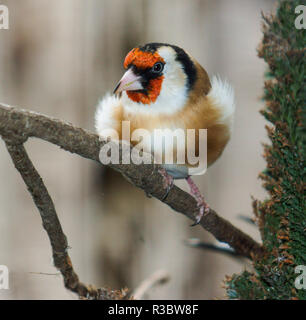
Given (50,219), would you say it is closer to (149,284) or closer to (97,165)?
(149,284)

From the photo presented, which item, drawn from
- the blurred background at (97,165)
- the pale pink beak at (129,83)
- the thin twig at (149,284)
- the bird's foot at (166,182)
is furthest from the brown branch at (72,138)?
the blurred background at (97,165)

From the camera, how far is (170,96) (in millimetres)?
859

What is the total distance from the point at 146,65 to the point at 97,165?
3.73ft

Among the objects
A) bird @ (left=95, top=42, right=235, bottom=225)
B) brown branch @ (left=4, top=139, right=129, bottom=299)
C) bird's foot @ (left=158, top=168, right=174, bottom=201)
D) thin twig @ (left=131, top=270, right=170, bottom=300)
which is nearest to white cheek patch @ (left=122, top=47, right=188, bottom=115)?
bird @ (left=95, top=42, right=235, bottom=225)

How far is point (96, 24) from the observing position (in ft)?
5.95

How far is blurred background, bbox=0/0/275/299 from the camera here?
1.77m

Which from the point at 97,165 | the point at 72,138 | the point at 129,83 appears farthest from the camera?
the point at 97,165

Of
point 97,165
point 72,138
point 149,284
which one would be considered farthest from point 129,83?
point 97,165

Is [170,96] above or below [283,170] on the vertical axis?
above

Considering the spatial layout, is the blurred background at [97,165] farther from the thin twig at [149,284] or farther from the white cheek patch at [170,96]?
the white cheek patch at [170,96]

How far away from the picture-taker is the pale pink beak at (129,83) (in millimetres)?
751

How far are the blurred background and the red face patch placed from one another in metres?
0.87
